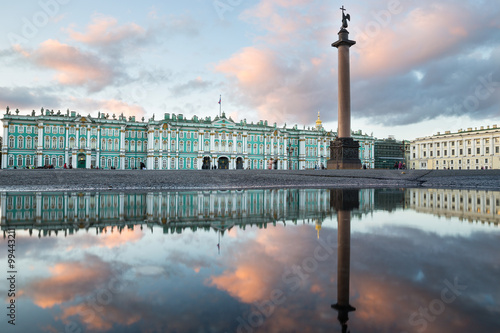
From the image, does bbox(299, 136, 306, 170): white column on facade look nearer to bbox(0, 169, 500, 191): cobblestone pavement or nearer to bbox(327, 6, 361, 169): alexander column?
bbox(327, 6, 361, 169): alexander column

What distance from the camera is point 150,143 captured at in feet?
218

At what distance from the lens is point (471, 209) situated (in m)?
7.89

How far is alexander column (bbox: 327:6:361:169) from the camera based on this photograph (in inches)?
1137

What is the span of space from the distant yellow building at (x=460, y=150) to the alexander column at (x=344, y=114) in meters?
72.3

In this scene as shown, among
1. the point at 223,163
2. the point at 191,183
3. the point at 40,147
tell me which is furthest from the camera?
the point at 223,163

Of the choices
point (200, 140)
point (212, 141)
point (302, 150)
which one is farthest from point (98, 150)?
point (302, 150)

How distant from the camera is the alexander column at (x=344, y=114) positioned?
28875mm

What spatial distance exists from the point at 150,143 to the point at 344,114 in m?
47.2

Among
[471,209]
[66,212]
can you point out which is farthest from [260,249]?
[471,209]

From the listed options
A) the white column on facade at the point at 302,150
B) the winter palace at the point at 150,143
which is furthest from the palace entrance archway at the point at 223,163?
the white column on facade at the point at 302,150

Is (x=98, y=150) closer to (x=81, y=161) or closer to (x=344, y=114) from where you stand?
(x=81, y=161)

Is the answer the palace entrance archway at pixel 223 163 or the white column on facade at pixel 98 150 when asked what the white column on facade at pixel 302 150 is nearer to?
the palace entrance archway at pixel 223 163

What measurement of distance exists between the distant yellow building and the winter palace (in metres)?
40.1

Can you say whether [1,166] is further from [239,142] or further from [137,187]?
[137,187]
